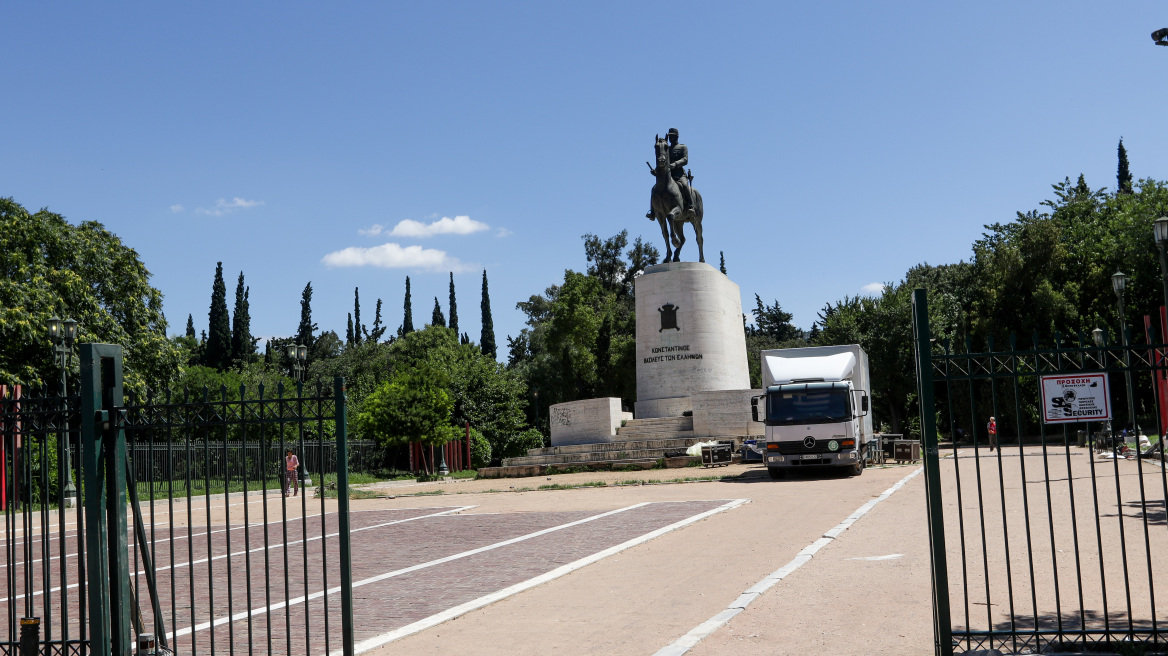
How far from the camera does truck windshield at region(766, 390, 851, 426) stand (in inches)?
877

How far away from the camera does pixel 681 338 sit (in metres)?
35.4

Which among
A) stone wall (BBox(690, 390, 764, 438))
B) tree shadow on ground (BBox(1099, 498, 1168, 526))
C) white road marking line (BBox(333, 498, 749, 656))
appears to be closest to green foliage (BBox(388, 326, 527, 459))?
stone wall (BBox(690, 390, 764, 438))

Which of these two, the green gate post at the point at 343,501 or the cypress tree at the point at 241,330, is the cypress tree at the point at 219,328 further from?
the green gate post at the point at 343,501

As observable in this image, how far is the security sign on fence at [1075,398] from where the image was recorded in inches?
222

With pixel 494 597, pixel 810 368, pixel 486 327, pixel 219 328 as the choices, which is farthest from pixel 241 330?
pixel 494 597

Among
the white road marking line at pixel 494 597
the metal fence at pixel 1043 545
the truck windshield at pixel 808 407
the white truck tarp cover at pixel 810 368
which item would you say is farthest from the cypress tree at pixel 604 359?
the white road marking line at pixel 494 597

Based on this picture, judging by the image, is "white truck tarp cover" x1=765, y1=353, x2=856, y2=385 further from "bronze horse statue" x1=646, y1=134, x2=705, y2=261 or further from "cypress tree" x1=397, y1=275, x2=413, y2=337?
"cypress tree" x1=397, y1=275, x2=413, y2=337

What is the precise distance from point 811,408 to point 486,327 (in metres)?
67.1

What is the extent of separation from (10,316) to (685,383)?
76.5 feet

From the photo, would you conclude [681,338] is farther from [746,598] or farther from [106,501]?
[106,501]

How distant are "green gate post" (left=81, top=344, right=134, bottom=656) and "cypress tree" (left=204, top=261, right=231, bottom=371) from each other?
228 ft

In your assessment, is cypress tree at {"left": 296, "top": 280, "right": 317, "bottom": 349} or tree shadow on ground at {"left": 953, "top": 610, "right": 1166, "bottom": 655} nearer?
tree shadow on ground at {"left": 953, "top": 610, "right": 1166, "bottom": 655}

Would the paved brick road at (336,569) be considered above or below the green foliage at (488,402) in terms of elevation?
below

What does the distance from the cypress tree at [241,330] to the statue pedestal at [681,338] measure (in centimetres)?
4550
